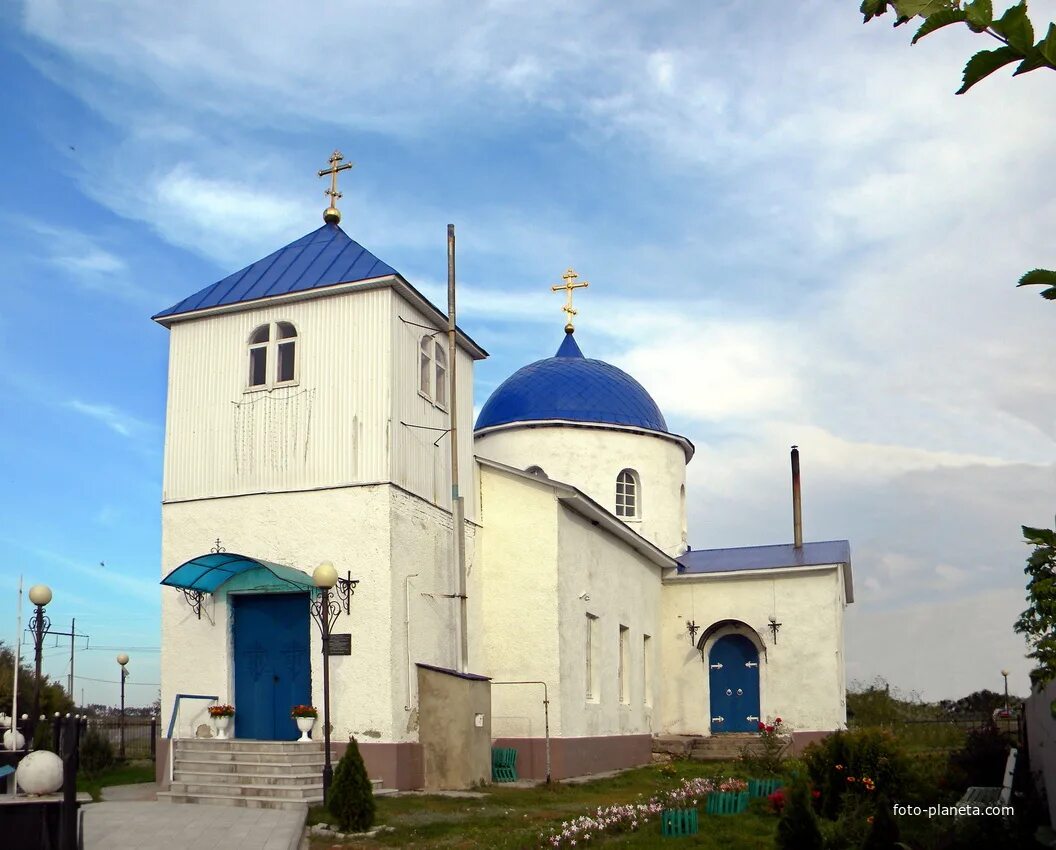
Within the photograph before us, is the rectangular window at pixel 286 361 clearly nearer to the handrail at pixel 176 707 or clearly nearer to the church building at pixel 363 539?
the church building at pixel 363 539

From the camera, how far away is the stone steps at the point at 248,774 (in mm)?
14570

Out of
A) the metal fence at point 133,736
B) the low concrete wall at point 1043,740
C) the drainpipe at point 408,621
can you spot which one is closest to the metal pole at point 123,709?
the metal fence at point 133,736

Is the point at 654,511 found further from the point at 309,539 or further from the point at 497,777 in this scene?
the point at 309,539

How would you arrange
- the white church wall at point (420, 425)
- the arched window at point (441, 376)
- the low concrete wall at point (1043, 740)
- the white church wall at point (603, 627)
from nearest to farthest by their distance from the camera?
1. the low concrete wall at point (1043, 740)
2. the white church wall at point (420, 425)
3. the arched window at point (441, 376)
4. the white church wall at point (603, 627)

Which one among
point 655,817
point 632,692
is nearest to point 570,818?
point 655,817

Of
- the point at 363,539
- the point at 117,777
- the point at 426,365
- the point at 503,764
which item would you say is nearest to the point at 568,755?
the point at 503,764

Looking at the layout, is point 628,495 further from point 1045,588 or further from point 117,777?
point 1045,588

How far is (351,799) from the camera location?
12.5m

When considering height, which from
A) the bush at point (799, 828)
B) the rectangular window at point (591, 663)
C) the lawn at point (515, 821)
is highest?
the rectangular window at point (591, 663)

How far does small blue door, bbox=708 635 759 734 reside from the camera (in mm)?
27156

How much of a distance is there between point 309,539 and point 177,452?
3006 millimetres

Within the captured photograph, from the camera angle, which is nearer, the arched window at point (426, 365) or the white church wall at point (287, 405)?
the white church wall at point (287, 405)

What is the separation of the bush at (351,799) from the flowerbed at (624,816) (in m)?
2.04

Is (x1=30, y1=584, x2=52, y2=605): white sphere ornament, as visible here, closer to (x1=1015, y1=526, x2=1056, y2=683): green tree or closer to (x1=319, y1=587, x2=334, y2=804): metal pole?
(x1=319, y1=587, x2=334, y2=804): metal pole
